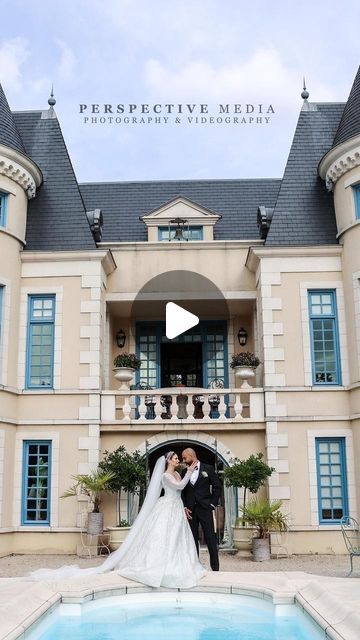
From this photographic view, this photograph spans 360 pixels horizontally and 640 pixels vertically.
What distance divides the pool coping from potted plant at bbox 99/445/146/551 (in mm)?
4043

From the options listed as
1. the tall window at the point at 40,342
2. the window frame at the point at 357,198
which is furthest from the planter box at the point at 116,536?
the window frame at the point at 357,198

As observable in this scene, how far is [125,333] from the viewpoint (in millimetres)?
17141

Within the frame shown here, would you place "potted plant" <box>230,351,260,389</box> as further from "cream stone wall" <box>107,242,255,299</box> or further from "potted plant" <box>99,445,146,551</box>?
"potted plant" <box>99,445,146,551</box>

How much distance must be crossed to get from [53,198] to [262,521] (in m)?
8.75

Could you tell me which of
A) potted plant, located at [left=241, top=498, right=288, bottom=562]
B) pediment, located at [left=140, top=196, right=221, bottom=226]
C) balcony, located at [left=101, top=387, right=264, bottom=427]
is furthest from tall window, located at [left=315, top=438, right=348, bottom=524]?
pediment, located at [left=140, top=196, right=221, bottom=226]

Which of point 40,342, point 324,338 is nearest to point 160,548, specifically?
point 40,342

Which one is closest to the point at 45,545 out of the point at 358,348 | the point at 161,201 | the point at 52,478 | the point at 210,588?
the point at 52,478

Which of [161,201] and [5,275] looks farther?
[161,201]

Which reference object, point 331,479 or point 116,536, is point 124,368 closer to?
point 116,536

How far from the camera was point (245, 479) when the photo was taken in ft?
42.2

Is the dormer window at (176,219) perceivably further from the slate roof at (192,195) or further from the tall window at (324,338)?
the tall window at (324,338)

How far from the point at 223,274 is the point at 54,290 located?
4.07 metres

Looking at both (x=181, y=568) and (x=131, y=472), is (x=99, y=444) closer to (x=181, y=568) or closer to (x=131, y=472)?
(x=131, y=472)

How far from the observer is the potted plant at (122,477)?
12938mm
